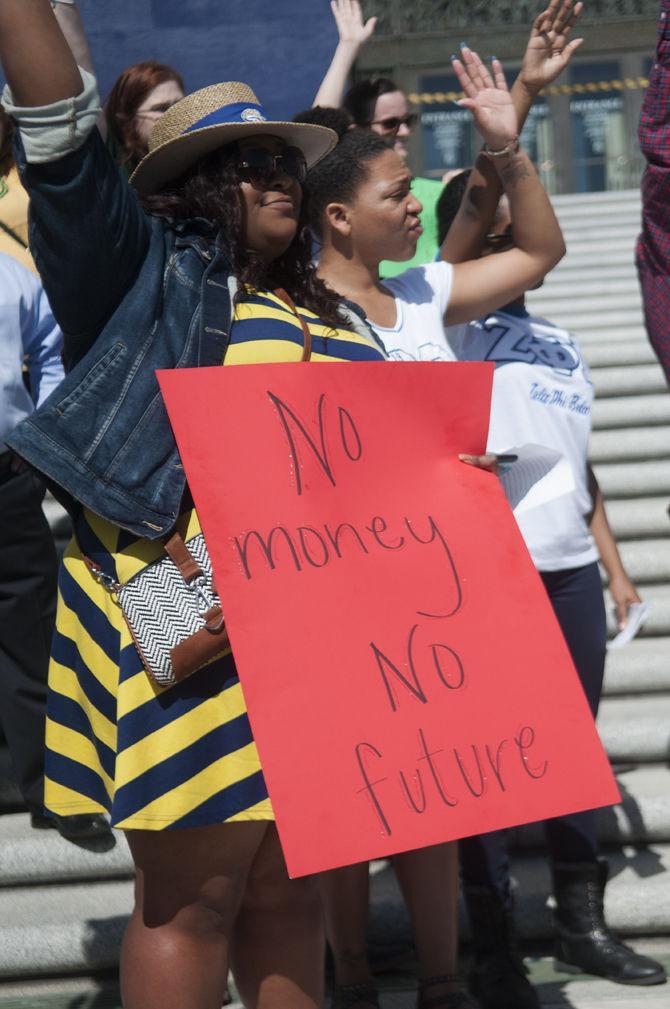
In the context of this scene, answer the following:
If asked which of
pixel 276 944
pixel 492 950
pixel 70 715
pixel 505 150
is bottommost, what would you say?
pixel 492 950

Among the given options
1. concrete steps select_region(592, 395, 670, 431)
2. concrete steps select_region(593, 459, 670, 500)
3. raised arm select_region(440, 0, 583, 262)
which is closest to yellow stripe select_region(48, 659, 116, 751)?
raised arm select_region(440, 0, 583, 262)

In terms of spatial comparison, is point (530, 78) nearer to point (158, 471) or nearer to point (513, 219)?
point (513, 219)

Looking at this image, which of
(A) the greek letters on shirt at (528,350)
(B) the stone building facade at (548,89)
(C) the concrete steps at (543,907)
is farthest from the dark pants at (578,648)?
(B) the stone building facade at (548,89)

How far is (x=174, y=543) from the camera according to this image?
69.3 inches

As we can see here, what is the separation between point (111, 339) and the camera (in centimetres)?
177

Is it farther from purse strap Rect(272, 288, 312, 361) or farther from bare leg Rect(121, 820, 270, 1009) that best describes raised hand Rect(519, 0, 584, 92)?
bare leg Rect(121, 820, 270, 1009)

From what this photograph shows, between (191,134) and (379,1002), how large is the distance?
183 cm

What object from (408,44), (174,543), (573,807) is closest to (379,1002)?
(573,807)

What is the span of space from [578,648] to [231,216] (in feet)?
4.62

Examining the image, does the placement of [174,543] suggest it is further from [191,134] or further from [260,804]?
[191,134]

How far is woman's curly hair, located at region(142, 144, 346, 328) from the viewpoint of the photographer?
6.31 ft

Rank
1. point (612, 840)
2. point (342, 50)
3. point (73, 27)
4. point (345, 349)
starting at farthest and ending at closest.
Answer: point (342, 50)
point (73, 27)
point (612, 840)
point (345, 349)

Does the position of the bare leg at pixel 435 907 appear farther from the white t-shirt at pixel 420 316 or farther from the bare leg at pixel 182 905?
the white t-shirt at pixel 420 316

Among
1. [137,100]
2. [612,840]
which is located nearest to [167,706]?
[612,840]
